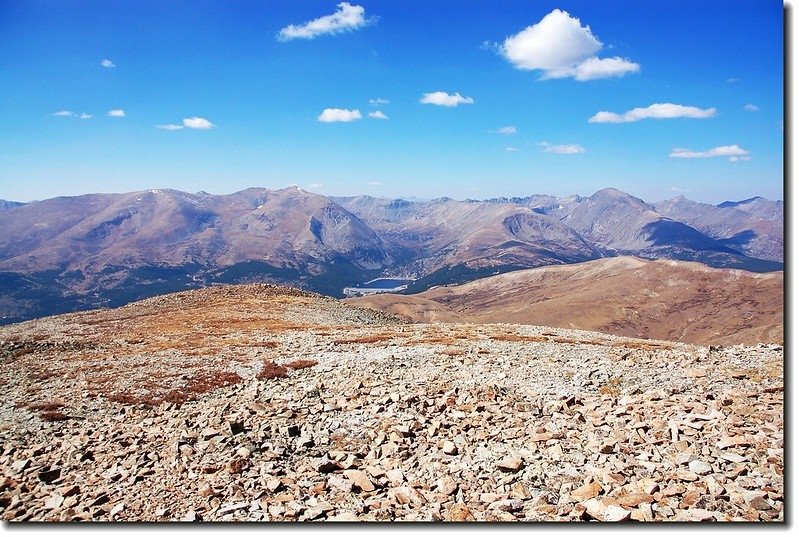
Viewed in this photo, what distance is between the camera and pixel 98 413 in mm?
17953

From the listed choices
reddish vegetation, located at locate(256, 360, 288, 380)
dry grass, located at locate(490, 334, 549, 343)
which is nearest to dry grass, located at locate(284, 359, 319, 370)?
reddish vegetation, located at locate(256, 360, 288, 380)

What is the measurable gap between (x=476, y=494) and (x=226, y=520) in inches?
204

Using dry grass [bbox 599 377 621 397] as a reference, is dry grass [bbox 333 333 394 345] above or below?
below

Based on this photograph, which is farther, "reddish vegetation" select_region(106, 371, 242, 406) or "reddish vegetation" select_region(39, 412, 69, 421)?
"reddish vegetation" select_region(106, 371, 242, 406)

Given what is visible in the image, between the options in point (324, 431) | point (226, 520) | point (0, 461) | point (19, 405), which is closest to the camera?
point (226, 520)

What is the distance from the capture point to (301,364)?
2483 cm

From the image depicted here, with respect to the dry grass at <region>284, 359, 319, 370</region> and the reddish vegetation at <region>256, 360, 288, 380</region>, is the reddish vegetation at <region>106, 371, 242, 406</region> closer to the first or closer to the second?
the reddish vegetation at <region>256, 360, 288, 380</region>

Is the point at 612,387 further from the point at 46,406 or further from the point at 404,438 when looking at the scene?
the point at 46,406

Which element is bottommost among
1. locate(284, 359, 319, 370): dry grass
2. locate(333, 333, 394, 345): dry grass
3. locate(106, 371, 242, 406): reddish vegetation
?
locate(333, 333, 394, 345): dry grass

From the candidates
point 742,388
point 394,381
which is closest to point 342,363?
point 394,381

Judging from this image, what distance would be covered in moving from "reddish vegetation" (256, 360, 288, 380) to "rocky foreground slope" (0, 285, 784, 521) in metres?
0.10

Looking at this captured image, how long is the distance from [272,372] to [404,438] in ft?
39.4

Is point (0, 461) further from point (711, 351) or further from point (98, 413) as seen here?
point (711, 351)

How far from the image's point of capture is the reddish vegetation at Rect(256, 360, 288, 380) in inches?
891
